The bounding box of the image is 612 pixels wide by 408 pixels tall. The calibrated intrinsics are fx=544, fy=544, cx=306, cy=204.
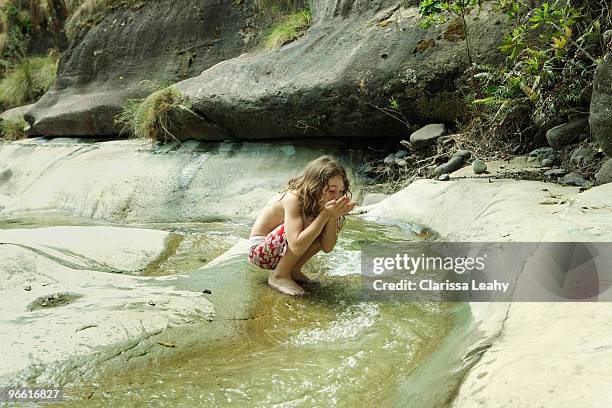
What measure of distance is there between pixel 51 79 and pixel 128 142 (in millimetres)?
5177

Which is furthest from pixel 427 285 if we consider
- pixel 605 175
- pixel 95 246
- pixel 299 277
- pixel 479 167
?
pixel 95 246

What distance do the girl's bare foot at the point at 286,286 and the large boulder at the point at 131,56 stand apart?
6.87m

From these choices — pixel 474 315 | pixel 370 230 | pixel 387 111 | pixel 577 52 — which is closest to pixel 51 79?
pixel 387 111

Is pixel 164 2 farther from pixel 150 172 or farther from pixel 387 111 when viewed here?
pixel 387 111

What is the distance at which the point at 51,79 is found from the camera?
12117 millimetres

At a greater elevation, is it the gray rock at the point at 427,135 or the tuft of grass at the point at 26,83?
the tuft of grass at the point at 26,83

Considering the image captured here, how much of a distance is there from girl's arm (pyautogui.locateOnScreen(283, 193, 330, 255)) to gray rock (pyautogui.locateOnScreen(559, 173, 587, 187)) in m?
2.09

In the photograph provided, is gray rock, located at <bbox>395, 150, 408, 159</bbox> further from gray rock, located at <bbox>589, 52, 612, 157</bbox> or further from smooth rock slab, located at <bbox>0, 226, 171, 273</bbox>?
smooth rock slab, located at <bbox>0, 226, 171, 273</bbox>

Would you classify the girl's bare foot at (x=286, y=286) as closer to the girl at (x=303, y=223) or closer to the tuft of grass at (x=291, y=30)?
the girl at (x=303, y=223)

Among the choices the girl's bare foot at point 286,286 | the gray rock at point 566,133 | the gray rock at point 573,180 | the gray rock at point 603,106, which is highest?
the gray rock at point 603,106

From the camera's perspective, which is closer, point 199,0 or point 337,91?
point 337,91

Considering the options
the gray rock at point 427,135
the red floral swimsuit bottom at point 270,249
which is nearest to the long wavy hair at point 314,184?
the red floral swimsuit bottom at point 270,249

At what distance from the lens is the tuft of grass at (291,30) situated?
7.89 m

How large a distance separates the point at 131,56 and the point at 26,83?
11.9 feet
